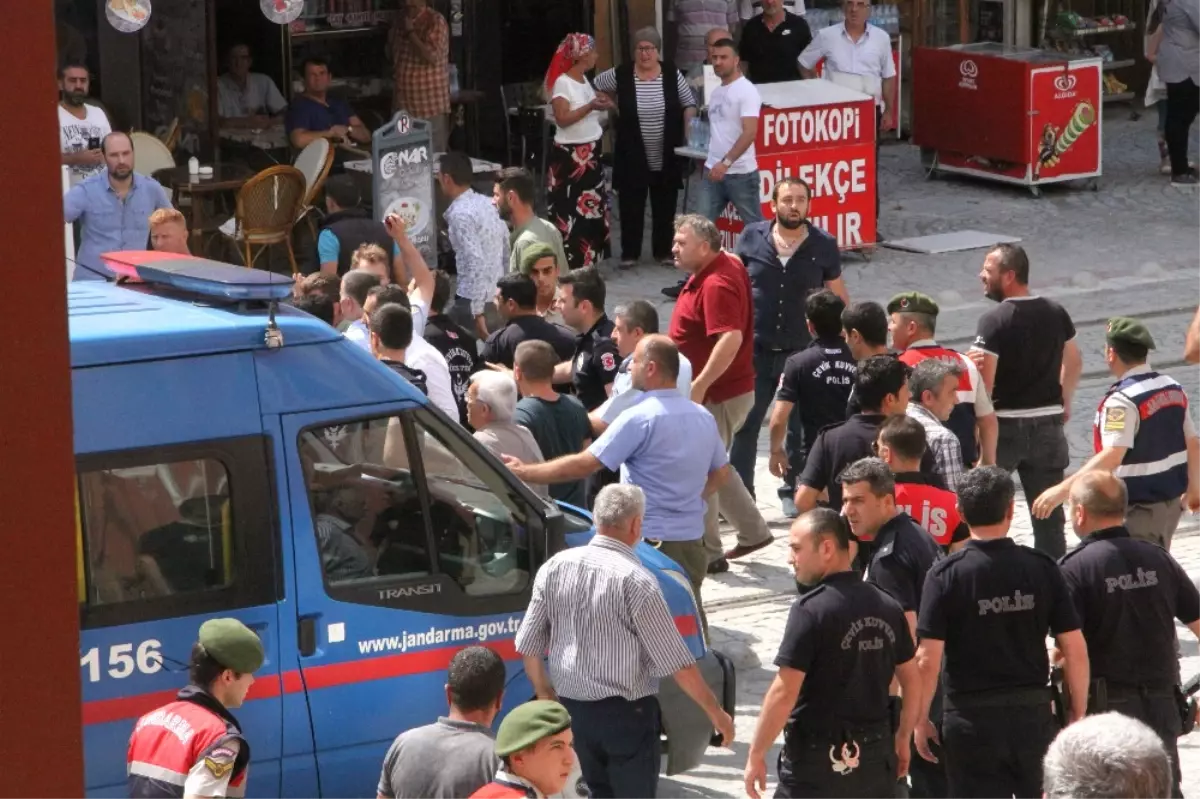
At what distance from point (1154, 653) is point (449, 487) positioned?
2.49 metres

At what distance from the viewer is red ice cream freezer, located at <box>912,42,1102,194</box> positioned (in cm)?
1856

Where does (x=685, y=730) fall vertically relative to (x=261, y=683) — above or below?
below

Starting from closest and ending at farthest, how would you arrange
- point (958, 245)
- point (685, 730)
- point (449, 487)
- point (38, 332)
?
point (38, 332) → point (449, 487) → point (685, 730) → point (958, 245)

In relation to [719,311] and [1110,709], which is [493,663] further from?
[719,311]

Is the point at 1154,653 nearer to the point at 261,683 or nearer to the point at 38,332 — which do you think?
the point at 261,683

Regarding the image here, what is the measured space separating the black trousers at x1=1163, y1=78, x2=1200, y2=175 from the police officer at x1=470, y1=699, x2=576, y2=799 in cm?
1585

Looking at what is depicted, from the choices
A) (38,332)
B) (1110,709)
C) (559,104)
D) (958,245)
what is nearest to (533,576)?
(1110,709)

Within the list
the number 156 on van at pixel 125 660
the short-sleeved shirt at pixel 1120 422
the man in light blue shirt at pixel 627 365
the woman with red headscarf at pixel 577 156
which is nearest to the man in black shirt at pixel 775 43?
the woman with red headscarf at pixel 577 156

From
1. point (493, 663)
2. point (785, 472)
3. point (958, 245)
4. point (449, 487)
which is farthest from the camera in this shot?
point (958, 245)

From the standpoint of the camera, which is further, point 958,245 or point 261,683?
point 958,245

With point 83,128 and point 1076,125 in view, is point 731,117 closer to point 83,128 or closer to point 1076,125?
point 83,128

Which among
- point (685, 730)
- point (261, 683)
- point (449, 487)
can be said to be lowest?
point (685, 730)

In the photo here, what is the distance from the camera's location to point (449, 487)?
668cm

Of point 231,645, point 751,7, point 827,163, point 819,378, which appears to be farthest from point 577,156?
point 231,645
